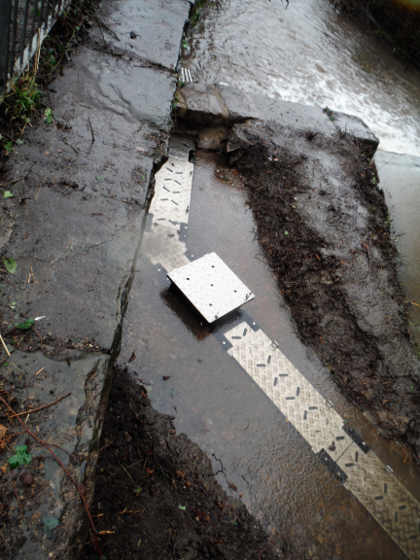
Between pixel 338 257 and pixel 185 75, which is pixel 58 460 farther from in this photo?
pixel 185 75

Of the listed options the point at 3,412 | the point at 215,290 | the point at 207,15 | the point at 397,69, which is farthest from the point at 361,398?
the point at 397,69

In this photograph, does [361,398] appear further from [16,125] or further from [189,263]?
[16,125]

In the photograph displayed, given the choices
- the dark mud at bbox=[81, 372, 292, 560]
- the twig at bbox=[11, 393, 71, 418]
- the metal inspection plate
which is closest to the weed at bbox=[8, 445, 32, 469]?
the twig at bbox=[11, 393, 71, 418]

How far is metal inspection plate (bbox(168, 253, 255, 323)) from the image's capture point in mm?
2570

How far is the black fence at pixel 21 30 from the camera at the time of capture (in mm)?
2140

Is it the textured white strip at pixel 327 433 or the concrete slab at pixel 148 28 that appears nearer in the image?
the textured white strip at pixel 327 433

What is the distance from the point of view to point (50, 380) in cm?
156

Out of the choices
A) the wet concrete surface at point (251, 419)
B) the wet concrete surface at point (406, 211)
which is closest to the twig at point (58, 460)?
the wet concrete surface at point (251, 419)

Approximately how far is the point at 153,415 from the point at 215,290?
0.94 meters

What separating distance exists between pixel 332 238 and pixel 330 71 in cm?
359

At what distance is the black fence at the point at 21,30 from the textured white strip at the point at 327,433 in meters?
2.23

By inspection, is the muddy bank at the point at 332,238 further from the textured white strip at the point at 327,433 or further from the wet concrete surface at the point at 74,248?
the wet concrete surface at the point at 74,248

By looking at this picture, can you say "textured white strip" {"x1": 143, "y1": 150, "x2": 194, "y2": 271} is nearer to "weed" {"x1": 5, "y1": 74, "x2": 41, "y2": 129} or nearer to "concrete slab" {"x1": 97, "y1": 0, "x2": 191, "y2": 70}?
"concrete slab" {"x1": 97, "y1": 0, "x2": 191, "y2": 70}

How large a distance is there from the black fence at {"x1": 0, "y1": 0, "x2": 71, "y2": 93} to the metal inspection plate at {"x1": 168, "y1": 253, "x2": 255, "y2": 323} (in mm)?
1647
